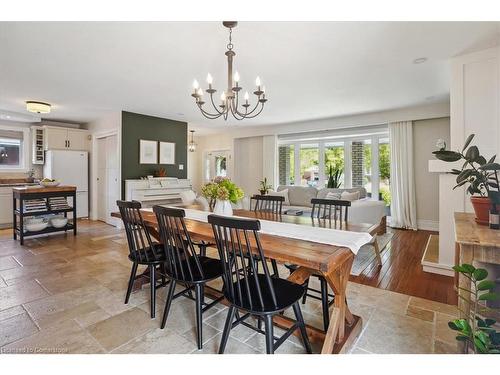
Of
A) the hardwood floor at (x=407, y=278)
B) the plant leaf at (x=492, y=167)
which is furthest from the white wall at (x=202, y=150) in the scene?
the plant leaf at (x=492, y=167)

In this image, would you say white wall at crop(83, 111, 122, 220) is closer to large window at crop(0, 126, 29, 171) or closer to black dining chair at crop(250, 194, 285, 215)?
large window at crop(0, 126, 29, 171)

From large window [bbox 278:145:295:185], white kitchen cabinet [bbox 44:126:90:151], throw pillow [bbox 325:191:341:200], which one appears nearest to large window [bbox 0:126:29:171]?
white kitchen cabinet [bbox 44:126:90:151]

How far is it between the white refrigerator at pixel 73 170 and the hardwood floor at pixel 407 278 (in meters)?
6.06

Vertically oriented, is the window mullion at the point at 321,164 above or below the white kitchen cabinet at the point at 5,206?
above

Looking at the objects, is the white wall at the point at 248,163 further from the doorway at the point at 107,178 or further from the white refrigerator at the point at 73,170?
the white refrigerator at the point at 73,170

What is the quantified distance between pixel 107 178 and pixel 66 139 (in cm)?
137

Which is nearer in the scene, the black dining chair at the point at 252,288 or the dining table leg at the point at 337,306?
the black dining chair at the point at 252,288

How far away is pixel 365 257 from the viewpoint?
11.7 feet

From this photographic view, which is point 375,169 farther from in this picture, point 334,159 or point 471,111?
point 471,111

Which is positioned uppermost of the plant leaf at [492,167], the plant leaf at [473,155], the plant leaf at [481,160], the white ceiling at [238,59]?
the white ceiling at [238,59]

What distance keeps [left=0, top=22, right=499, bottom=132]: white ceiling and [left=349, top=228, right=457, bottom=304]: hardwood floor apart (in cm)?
240

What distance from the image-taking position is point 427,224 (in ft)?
17.3

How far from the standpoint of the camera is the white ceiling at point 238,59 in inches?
89.4
